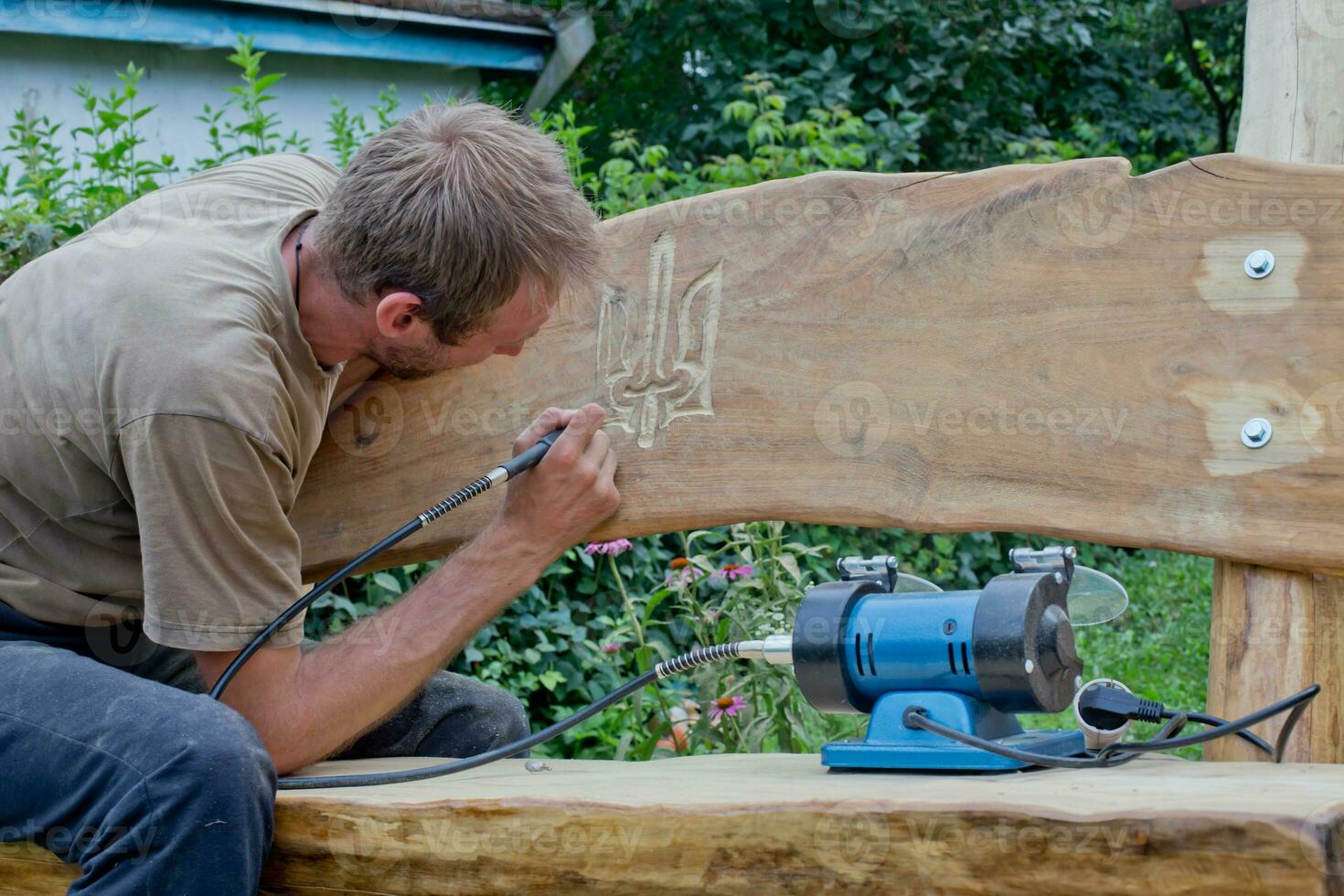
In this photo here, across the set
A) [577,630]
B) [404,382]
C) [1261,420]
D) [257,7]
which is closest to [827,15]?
[257,7]

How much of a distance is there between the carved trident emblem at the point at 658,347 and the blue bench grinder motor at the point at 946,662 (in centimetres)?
45

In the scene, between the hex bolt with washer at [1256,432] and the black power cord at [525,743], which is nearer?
the hex bolt with washer at [1256,432]

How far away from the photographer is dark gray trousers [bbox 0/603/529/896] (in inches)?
59.3

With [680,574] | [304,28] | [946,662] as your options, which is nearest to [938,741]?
[946,662]

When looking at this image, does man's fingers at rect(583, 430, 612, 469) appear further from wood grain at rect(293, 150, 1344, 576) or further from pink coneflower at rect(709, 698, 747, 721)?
pink coneflower at rect(709, 698, 747, 721)

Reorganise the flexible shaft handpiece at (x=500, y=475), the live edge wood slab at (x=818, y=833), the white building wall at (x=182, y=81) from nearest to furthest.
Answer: the live edge wood slab at (x=818, y=833)
the flexible shaft handpiece at (x=500, y=475)
the white building wall at (x=182, y=81)

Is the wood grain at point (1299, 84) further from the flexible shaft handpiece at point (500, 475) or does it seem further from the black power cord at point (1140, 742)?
the flexible shaft handpiece at point (500, 475)

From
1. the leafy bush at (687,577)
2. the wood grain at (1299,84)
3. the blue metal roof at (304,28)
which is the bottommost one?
the leafy bush at (687,577)

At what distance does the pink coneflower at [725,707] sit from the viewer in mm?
2635

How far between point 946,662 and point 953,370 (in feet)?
1.39

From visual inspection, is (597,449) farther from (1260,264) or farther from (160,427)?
(1260,264)

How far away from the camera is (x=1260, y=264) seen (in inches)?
60.6

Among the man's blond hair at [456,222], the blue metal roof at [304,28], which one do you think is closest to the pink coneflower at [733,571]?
the man's blond hair at [456,222]

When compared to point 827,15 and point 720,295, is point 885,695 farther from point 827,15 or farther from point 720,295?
point 827,15
